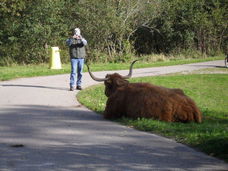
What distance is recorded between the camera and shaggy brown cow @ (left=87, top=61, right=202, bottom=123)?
1155 cm

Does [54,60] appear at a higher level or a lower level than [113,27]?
lower

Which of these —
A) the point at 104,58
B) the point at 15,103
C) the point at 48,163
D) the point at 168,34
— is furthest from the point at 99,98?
the point at 168,34

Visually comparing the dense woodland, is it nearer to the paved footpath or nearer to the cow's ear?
the paved footpath

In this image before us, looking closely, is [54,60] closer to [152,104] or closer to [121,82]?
[121,82]

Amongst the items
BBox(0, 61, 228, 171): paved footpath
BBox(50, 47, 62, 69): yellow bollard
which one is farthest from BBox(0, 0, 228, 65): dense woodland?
→ BBox(0, 61, 228, 171): paved footpath

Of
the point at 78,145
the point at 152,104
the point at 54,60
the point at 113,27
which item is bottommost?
the point at 78,145

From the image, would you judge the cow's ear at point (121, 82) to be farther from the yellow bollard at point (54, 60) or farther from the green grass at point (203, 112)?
the yellow bollard at point (54, 60)

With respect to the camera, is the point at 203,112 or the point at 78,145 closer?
the point at 78,145

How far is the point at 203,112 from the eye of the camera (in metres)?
14.9

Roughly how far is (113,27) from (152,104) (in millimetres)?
24932

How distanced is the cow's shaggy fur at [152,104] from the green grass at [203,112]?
0.23 m

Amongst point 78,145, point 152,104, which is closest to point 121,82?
point 152,104

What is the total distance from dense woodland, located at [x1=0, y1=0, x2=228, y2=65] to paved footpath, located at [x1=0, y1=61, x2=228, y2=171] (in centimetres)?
1923

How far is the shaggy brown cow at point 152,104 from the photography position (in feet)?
37.9
